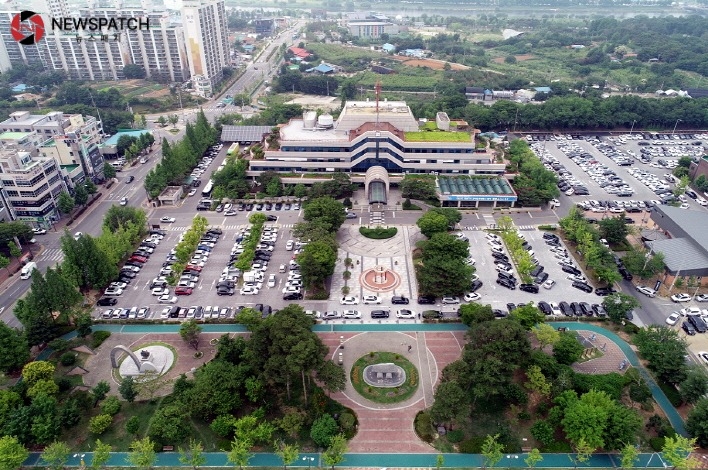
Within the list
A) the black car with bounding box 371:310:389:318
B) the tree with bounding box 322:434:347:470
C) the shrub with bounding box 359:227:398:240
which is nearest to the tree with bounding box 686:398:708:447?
the tree with bounding box 322:434:347:470

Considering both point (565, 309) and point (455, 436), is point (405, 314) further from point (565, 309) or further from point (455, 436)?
point (565, 309)

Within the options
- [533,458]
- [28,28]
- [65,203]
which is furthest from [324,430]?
[28,28]

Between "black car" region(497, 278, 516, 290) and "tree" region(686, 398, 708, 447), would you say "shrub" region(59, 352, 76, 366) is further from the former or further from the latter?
"tree" region(686, 398, 708, 447)

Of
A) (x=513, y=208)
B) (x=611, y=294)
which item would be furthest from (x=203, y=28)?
(x=611, y=294)

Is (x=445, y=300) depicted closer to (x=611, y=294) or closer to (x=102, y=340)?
(x=611, y=294)

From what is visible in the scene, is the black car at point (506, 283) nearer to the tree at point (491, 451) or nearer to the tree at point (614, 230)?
the tree at point (614, 230)

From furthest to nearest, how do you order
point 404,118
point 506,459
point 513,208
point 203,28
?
point 203,28, point 404,118, point 513,208, point 506,459
